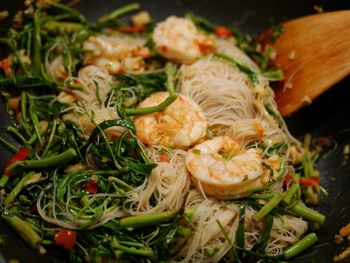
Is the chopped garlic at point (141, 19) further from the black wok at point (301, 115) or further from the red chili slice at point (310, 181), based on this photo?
the red chili slice at point (310, 181)

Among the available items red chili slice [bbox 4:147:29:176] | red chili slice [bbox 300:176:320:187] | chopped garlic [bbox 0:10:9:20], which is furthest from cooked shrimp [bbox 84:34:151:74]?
red chili slice [bbox 300:176:320:187]

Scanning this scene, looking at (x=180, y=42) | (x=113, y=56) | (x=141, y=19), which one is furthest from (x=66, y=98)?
(x=141, y=19)

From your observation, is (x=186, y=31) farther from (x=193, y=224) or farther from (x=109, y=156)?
(x=193, y=224)

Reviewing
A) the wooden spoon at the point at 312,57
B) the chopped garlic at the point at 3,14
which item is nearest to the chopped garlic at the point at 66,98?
the chopped garlic at the point at 3,14

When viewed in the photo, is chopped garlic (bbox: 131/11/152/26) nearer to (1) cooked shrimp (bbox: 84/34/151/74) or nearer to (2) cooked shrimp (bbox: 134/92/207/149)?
(1) cooked shrimp (bbox: 84/34/151/74)

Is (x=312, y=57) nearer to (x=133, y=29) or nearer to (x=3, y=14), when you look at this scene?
(x=133, y=29)

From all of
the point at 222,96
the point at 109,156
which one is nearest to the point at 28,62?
the point at 109,156
